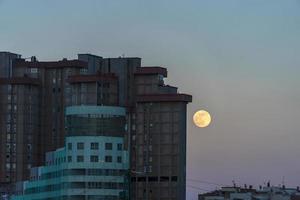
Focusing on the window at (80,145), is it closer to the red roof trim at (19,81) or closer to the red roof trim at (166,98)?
the red roof trim at (166,98)

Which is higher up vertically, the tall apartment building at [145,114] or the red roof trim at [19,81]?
the red roof trim at [19,81]

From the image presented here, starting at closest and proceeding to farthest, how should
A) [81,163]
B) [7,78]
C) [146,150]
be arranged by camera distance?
1. [81,163]
2. [146,150]
3. [7,78]

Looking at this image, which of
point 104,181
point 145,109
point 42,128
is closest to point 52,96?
point 42,128

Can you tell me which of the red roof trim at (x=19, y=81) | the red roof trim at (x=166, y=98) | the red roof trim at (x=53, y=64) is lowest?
the red roof trim at (x=166, y=98)

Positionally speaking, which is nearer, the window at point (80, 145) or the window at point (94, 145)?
the window at point (94, 145)

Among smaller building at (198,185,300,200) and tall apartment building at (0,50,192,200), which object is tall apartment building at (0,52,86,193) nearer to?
tall apartment building at (0,50,192,200)

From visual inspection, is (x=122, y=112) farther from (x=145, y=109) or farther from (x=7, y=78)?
(x=7, y=78)

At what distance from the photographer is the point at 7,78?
374 ft

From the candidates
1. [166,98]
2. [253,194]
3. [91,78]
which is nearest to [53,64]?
[91,78]

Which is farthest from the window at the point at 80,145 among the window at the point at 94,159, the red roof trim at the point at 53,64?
the red roof trim at the point at 53,64

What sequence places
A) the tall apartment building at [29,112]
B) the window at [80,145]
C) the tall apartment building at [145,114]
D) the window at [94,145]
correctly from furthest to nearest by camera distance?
the tall apartment building at [29,112], the tall apartment building at [145,114], the window at [80,145], the window at [94,145]

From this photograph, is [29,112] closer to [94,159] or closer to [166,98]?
[166,98]

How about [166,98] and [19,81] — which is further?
[19,81]

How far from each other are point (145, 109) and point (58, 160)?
1079 centimetres
